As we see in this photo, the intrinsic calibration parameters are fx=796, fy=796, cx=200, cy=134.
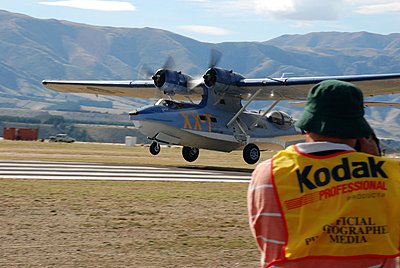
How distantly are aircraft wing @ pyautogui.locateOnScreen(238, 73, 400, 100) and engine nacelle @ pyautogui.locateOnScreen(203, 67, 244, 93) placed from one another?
14.6 inches

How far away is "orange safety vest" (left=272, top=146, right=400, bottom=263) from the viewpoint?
11.6 ft

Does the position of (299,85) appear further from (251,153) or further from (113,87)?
(113,87)

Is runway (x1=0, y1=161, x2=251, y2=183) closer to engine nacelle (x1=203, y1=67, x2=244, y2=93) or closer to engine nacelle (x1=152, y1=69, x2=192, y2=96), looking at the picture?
engine nacelle (x1=203, y1=67, x2=244, y2=93)

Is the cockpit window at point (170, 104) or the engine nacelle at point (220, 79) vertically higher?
the engine nacelle at point (220, 79)

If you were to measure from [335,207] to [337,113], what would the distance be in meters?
0.45

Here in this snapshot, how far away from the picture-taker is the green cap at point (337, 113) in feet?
12.1

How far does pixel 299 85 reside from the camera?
3256 centimetres

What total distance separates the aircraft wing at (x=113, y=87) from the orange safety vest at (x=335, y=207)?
32809 millimetres

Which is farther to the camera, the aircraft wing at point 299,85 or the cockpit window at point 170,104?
the cockpit window at point 170,104

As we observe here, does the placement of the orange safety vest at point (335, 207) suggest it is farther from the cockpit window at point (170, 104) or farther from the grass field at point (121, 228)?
the cockpit window at point (170, 104)

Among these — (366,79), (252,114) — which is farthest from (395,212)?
(252,114)

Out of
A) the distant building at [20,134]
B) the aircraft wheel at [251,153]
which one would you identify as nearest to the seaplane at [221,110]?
the aircraft wheel at [251,153]

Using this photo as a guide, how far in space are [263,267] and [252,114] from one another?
32.4m

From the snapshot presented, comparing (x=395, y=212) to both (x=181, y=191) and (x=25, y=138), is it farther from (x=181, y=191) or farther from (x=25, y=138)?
(x=25, y=138)
